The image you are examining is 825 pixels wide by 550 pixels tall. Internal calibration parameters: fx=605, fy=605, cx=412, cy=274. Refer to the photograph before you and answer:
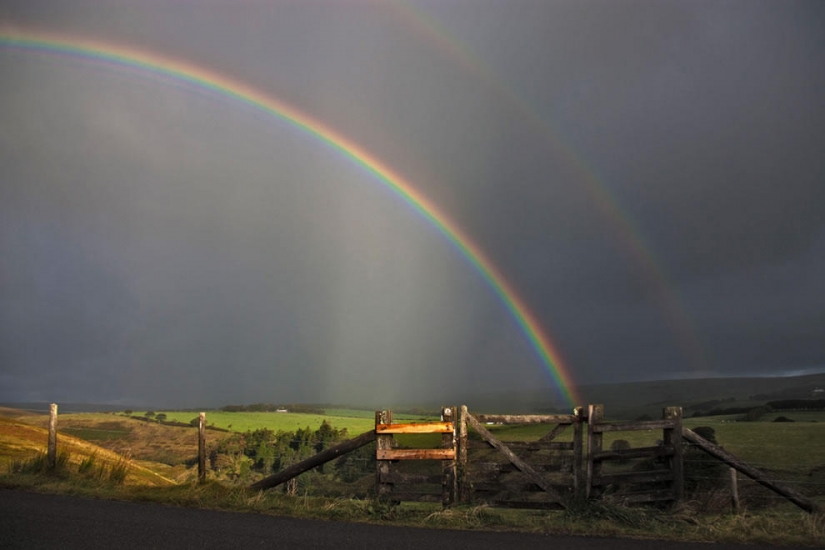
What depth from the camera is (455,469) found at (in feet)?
43.5

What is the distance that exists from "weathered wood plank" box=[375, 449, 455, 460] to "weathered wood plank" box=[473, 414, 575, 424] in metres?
1.02

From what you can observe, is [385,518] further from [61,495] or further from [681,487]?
[61,495]

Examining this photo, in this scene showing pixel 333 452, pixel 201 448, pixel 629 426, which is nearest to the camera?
pixel 629 426

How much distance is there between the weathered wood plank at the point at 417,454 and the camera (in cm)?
1324

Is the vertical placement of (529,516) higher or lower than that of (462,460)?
lower

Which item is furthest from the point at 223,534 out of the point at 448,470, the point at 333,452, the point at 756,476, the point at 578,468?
the point at 756,476

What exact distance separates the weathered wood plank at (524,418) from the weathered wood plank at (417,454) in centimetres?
102

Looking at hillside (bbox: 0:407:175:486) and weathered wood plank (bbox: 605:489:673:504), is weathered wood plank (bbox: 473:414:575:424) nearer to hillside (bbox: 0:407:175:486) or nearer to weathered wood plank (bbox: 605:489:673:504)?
weathered wood plank (bbox: 605:489:673:504)

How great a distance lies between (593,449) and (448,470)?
125 inches

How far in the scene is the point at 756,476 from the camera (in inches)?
516

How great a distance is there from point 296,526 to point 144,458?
139 feet

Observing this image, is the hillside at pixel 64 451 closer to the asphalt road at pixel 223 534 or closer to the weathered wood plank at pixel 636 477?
Answer: the asphalt road at pixel 223 534

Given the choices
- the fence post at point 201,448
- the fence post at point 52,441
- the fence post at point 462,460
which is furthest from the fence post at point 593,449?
the fence post at point 52,441

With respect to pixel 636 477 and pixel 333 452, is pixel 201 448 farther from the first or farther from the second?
pixel 636 477
